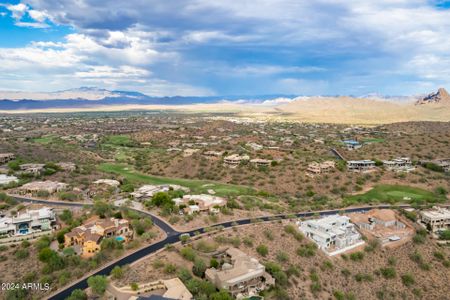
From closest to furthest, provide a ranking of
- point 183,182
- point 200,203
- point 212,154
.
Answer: point 200,203 < point 183,182 < point 212,154

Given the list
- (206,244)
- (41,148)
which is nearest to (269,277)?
(206,244)

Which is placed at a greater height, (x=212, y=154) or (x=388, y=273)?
(x=212, y=154)

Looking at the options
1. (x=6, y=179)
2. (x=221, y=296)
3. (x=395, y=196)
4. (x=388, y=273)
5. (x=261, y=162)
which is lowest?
(x=388, y=273)

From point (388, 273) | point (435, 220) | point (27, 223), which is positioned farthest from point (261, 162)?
point (27, 223)

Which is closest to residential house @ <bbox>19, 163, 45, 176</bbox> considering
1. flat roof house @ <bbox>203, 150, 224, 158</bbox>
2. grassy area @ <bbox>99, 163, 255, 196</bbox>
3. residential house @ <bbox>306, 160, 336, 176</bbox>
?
grassy area @ <bbox>99, 163, 255, 196</bbox>

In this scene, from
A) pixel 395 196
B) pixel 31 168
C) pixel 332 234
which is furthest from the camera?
pixel 31 168

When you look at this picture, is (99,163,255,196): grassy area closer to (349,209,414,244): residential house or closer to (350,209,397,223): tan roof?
(350,209,397,223): tan roof

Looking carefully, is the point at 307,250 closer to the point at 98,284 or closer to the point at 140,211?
the point at 140,211
